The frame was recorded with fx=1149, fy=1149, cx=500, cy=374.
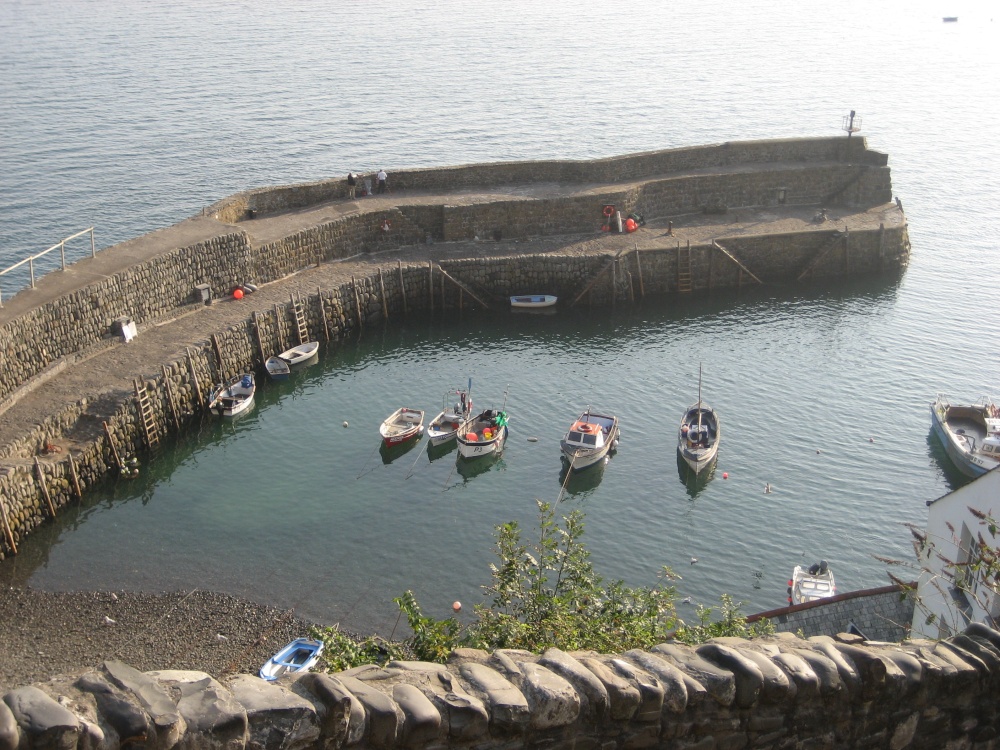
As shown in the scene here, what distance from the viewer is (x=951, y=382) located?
52.4 metres

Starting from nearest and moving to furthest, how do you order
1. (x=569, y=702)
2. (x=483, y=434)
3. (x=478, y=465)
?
(x=569, y=702) < (x=478, y=465) < (x=483, y=434)

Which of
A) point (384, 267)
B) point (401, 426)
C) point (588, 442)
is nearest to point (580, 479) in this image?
point (588, 442)

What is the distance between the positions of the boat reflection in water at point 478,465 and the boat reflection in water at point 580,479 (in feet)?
8.13

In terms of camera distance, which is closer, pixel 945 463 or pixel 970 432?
pixel 945 463

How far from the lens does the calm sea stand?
3847cm

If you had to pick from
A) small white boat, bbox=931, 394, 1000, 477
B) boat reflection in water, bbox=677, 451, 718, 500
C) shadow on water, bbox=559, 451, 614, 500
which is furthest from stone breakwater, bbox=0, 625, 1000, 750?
small white boat, bbox=931, 394, 1000, 477

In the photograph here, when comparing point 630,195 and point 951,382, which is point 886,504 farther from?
point 630,195

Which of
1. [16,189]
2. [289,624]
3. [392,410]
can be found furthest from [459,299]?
[16,189]

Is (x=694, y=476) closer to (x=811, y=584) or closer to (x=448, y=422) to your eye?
(x=811, y=584)

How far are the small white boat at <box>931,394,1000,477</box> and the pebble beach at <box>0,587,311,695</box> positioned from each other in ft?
86.2

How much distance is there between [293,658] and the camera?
103ft

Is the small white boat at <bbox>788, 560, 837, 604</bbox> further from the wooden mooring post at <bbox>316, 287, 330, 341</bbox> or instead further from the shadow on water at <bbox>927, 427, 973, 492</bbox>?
the wooden mooring post at <bbox>316, 287, 330, 341</bbox>

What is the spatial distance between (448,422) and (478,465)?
282 centimetres

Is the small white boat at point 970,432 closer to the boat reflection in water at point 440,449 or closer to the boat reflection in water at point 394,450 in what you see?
the boat reflection in water at point 440,449
